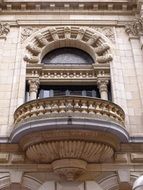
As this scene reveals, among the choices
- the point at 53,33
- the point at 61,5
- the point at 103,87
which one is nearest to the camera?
the point at 103,87

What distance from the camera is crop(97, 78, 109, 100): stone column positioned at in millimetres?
15370

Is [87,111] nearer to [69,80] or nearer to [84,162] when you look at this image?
[84,162]

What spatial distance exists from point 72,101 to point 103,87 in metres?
3.44

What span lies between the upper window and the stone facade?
29 cm

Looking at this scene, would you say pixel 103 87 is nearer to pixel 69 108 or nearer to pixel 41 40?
pixel 69 108

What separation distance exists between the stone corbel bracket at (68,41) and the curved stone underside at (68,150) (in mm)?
6062

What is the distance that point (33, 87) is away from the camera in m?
15.6

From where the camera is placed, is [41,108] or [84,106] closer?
[84,106]

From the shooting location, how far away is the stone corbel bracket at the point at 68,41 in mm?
17250

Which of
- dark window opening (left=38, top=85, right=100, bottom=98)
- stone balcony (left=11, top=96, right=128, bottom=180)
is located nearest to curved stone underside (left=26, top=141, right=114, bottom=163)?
stone balcony (left=11, top=96, right=128, bottom=180)

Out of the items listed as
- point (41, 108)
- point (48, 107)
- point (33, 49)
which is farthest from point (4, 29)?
point (48, 107)

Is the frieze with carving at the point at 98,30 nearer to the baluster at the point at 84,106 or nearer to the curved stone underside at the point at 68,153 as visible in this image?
the baluster at the point at 84,106

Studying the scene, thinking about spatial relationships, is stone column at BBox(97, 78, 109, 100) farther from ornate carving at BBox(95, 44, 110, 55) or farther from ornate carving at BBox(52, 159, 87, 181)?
ornate carving at BBox(52, 159, 87, 181)

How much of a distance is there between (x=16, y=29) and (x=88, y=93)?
19.0ft
